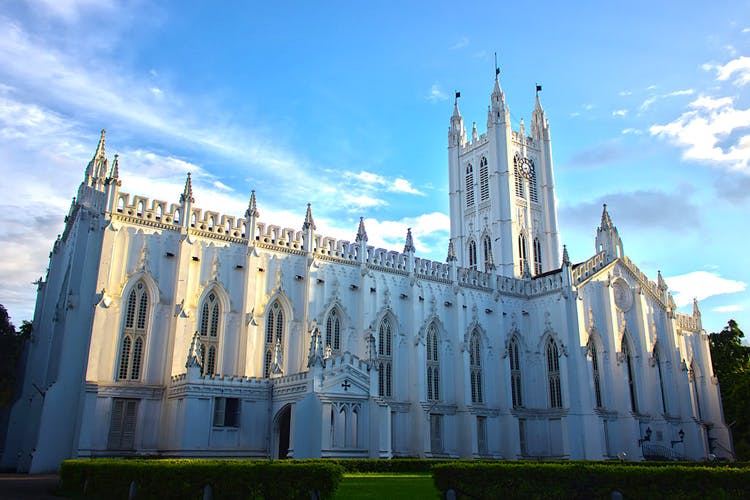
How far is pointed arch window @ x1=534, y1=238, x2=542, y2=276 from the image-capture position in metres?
71.8

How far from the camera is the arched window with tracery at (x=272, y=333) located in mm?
39188

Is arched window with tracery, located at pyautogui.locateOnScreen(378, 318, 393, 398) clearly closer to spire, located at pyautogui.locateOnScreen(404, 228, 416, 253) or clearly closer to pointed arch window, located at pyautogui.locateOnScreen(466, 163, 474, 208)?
spire, located at pyautogui.locateOnScreen(404, 228, 416, 253)

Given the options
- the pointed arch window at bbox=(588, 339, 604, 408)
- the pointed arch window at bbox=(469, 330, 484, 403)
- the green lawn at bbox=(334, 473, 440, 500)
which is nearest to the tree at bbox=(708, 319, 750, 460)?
the pointed arch window at bbox=(588, 339, 604, 408)

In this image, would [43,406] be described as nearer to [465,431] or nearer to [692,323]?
[465,431]

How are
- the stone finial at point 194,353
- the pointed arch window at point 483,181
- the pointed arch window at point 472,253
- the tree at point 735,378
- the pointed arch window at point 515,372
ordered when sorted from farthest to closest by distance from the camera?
the pointed arch window at point 483,181 → the pointed arch window at point 472,253 → the tree at point 735,378 → the pointed arch window at point 515,372 → the stone finial at point 194,353

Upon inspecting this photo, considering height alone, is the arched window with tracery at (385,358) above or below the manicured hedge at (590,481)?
above

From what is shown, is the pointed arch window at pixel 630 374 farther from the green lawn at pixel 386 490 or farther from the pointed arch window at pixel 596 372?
the green lawn at pixel 386 490

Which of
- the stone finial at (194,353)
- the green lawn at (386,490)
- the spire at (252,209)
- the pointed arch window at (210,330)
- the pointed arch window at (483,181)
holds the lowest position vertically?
the green lawn at (386,490)

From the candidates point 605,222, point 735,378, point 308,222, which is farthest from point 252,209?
point 735,378

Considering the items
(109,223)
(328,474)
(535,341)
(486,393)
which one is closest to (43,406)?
(109,223)

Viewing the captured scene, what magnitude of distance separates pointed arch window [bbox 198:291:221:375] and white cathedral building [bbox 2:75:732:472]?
129 millimetres

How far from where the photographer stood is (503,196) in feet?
232

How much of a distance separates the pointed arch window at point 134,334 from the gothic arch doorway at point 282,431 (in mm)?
7904

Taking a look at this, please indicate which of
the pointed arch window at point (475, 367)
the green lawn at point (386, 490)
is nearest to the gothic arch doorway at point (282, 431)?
the green lawn at point (386, 490)
